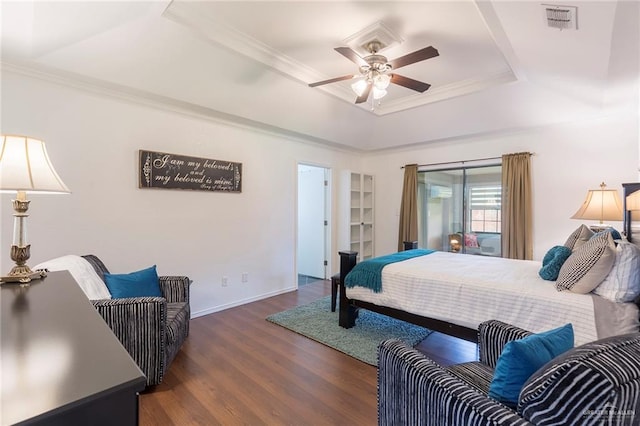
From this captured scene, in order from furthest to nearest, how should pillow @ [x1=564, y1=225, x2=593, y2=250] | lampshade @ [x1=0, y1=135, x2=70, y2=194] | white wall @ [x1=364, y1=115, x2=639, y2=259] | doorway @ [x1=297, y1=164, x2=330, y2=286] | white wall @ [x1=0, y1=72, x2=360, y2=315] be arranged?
→ doorway @ [x1=297, y1=164, x2=330, y2=286] → white wall @ [x1=364, y1=115, x2=639, y2=259] → white wall @ [x1=0, y1=72, x2=360, y2=315] → pillow @ [x1=564, y1=225, x2=593, y2=250] → lampshade @ [x1=0, y1=135, x2=70, y2=194]

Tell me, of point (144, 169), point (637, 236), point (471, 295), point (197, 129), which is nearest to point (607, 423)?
point (471, 295)

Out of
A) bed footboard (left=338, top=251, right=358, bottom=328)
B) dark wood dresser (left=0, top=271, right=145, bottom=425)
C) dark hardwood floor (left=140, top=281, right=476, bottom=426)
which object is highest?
dark wood dresser (left=0, top=271, right=145, bottom=425)

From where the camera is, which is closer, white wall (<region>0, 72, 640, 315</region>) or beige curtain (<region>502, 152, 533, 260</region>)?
white wall (<region>0, 72, 640, 315</region>)

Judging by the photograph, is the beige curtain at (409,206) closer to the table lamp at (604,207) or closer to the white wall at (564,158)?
the white wall at (564,158)

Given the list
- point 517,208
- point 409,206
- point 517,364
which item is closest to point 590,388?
point 517,364

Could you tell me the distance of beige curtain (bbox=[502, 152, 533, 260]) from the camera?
4129 millimetres

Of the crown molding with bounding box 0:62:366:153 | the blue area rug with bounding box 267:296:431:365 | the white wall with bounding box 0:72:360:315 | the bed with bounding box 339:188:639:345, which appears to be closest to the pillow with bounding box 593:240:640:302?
the bed with bounding box 339:188:639:345

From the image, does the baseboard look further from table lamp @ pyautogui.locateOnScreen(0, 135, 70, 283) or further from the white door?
table lamp @ pyautogui.locateOnScreen(0, 135, 70, 283)

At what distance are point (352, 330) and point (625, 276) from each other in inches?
84.5

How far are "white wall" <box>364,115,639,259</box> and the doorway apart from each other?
6.80 feet

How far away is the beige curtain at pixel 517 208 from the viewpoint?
413cm

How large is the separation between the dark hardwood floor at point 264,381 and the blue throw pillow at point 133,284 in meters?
0.64

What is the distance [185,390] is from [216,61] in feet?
9.15

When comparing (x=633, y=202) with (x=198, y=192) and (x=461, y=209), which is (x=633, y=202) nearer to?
(x=461, y=209)
